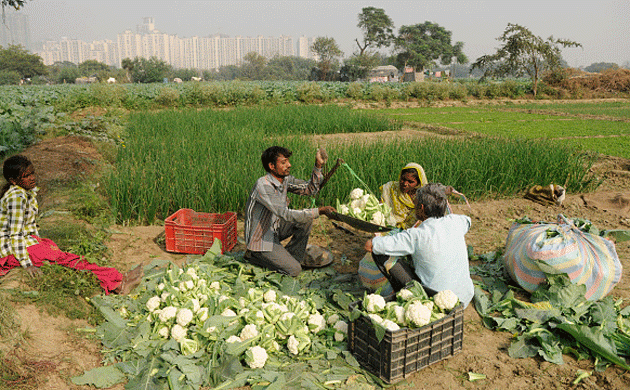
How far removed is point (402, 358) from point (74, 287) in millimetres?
2546

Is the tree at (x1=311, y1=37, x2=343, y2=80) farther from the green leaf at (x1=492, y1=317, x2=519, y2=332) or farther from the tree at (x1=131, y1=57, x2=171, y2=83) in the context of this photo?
the green leaf at (x1=492, y1=317, x2=519, y2=332)

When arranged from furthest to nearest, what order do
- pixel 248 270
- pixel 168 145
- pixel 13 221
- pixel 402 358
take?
pixel 168 145 < pixel 248 270 < pixel 13 221 < pixel 402 358

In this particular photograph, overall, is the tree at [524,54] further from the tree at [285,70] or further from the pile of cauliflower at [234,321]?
the tree at [285,70]

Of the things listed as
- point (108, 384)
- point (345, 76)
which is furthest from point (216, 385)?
point (345, 76)

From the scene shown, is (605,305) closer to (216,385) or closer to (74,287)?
(216,385)

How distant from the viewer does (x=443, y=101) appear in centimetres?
2916

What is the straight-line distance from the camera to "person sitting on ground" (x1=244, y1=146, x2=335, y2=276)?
11.9ft

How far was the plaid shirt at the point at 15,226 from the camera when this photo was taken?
3383 mm

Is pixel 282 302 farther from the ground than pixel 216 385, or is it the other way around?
pixel 282 302

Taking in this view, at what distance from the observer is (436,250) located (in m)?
2.89

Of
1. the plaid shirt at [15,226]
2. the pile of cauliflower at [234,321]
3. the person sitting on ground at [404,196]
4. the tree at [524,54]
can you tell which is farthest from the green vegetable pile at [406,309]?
the tree at [524,54]

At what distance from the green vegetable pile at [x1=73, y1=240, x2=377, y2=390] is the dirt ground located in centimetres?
20

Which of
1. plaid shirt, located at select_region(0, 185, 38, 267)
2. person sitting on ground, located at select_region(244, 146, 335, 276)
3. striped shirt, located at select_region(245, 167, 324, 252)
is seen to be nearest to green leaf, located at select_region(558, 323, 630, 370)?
person sitting on ground, located at select_region(244, 146, 335, 276)

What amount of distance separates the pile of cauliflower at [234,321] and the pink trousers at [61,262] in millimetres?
508
